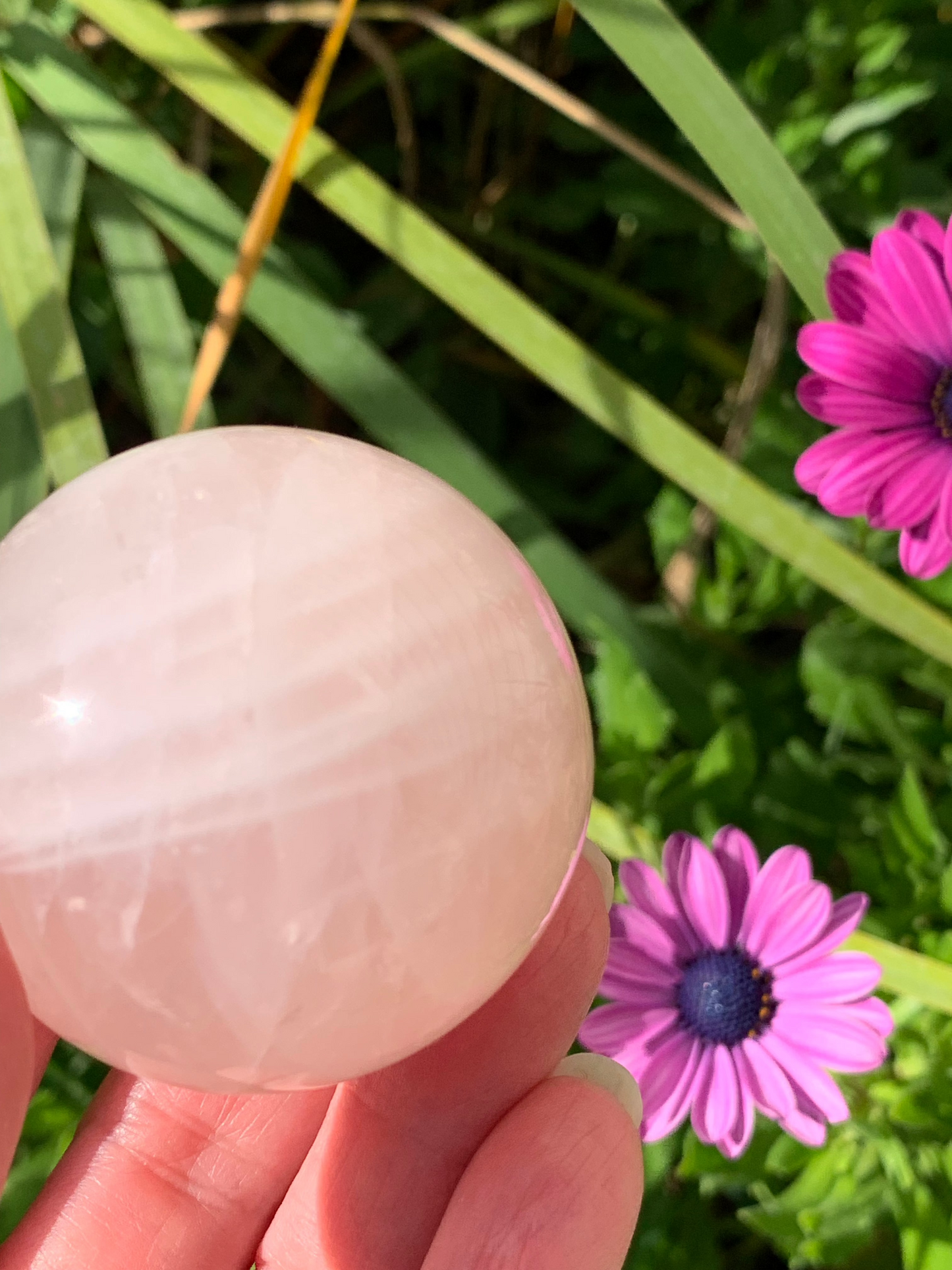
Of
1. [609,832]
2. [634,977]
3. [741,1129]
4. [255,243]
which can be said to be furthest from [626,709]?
[255,243]

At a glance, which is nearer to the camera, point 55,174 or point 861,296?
point 861,296

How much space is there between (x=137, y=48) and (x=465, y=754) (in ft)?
2.08

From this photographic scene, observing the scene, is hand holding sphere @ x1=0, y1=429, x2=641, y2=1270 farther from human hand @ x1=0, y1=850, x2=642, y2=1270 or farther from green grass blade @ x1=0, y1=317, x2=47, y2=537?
green grass blade @ x1=0, y1=317, x2=47, y2=537

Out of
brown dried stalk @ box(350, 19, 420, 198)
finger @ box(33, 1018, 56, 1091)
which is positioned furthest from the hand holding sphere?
brown dried stalk @ box(350, 19, 420, 198)

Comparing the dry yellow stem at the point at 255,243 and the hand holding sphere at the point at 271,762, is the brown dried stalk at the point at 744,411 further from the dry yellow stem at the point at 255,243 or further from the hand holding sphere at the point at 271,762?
the hand holding sphere at the point at 271,762

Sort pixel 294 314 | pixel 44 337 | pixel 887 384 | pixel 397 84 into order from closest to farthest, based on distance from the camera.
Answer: pixel 887 384 → pixel 44 337 → pixel 294 314 → pixel 397 84

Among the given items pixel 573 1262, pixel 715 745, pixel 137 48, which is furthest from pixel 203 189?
pixel 573 1262

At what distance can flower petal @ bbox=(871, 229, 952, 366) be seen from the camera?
0.67 meters

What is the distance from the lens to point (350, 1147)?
0.76m

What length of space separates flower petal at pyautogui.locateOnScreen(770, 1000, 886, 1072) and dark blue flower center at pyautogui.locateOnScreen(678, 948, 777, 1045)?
0.04ft

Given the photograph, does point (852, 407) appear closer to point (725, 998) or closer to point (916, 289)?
point (916, 289)

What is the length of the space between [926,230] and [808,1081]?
51 centimetres

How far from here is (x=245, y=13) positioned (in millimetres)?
1003

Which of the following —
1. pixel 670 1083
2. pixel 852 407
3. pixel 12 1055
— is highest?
pixel 852 407
